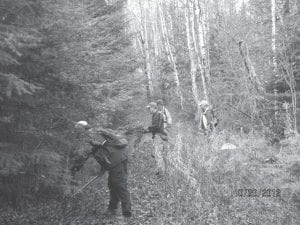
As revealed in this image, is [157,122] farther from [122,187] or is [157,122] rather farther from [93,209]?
[122,187]

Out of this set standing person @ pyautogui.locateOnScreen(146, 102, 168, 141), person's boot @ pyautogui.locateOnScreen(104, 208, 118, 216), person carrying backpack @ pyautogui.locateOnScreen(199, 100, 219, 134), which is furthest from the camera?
person carrying backpack @ pyautogui.locateOnScreen(199, 100, 219, 134)

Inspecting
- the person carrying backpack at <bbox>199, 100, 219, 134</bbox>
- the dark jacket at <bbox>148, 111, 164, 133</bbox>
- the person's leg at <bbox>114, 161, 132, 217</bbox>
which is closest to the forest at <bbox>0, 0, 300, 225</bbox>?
the person's leg at <bbox>114, 161, 132, 217</bbox>

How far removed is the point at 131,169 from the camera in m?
10.8

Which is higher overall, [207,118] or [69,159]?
[207,118]

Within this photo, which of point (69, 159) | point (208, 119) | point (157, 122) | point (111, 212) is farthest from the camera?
point (208, 119)

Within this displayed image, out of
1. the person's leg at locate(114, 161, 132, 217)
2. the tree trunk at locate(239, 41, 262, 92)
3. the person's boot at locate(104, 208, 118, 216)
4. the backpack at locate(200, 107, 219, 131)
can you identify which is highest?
the tree trunk at locate(239, 41, 262, 92)

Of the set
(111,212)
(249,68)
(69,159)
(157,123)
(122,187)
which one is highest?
(249,68)

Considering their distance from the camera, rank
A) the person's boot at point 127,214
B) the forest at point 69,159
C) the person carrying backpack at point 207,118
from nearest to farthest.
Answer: the forest at point 69,159
the person's boot at point 127,214
the person carrying backpack at point 207,118

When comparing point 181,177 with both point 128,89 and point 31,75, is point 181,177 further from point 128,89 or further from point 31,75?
point 128,89

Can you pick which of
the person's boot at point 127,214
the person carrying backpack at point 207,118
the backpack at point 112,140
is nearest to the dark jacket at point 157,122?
the person carrying backpack at point 207,118


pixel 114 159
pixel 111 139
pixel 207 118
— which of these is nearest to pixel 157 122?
pixel 207 118

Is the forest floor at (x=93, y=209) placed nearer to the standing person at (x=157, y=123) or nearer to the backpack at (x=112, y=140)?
the backpack at (x=112, y=140)

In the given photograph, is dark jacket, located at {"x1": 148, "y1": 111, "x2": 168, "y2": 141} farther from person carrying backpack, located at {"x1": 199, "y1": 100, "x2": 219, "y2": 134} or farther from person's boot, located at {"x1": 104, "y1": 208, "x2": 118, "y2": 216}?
person's boot, located at {"x1": 104, "y1": 208, "x2": 118, "y2": 216}

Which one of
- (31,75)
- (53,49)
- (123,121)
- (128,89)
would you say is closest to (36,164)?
(31,75)
